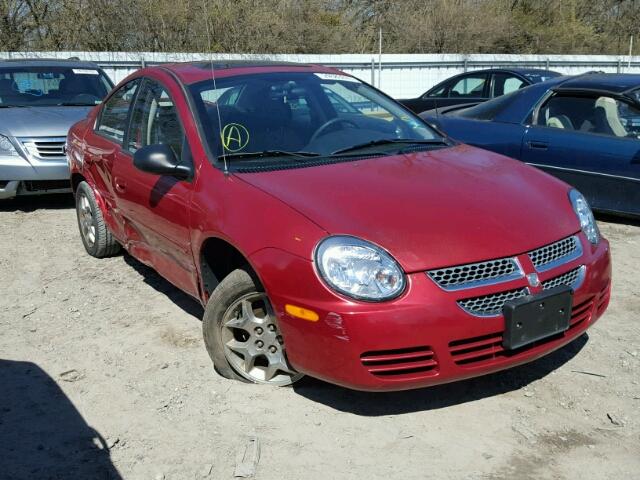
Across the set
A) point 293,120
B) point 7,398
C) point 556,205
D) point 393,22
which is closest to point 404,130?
point 293,120

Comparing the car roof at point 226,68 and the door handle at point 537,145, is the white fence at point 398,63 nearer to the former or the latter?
the door handle at point 537,145

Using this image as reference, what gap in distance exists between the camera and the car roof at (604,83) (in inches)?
253

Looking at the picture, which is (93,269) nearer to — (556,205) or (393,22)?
(556,205)

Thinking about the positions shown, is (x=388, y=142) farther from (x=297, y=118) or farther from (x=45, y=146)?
(x=45, y=146)

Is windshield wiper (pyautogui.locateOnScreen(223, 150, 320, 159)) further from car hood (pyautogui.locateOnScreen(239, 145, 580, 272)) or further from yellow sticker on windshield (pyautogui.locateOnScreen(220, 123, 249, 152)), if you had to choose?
car hood (pyautogui.locateOnScreen(239, 145, 580, 272))

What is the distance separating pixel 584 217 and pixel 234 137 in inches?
74.4

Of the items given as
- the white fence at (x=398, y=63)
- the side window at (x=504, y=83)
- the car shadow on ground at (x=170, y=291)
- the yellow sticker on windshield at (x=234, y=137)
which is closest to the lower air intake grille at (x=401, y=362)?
the yellow sticker on windshield at (x=234, y=137)

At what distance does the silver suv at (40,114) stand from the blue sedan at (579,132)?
3.99m

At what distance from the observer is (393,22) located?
28578mm

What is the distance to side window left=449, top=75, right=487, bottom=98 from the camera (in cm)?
1218

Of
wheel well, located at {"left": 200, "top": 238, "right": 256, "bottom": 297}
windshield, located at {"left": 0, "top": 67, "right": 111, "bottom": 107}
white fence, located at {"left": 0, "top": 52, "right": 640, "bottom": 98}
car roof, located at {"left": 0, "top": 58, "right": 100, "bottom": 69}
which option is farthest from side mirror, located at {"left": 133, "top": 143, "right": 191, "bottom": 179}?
white fence, located at {"left": 0, "top": 52, "right": 640, "bottom": 98}

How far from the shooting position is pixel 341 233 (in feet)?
9.98

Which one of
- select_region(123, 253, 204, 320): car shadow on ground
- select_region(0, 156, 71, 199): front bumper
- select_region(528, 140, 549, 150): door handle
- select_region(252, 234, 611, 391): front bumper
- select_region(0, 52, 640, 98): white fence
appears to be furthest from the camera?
select_region(0, 52, 640, 98): white fence

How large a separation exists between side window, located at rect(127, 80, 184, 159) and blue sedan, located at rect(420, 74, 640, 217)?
2428 mm
